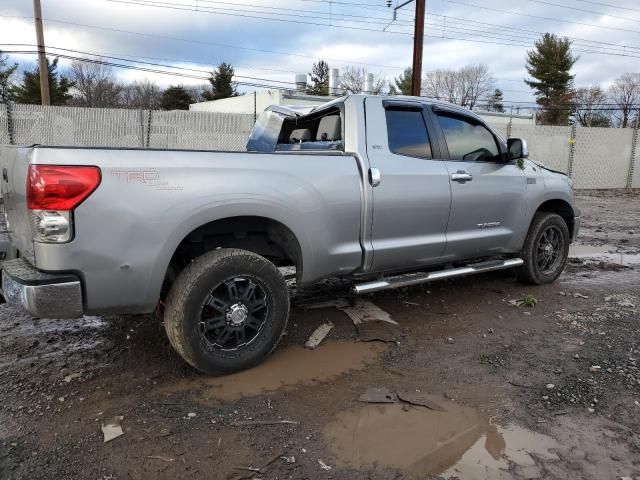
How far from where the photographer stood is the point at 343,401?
3.30 metres

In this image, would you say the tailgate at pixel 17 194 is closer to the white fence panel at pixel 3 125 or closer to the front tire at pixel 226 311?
the front tire at pixel 226 311

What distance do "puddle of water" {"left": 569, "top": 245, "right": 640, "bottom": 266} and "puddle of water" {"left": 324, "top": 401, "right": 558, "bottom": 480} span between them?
546 centimetres

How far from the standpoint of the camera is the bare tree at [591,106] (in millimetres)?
53375

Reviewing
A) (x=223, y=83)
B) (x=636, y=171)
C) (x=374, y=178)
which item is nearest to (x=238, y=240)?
(x=374, y=178)

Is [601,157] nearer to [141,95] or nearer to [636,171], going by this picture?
[636,171]

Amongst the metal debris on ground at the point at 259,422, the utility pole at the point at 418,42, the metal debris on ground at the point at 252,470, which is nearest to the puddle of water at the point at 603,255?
the metal debris on ground at the point at 259,422

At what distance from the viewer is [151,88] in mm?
63656

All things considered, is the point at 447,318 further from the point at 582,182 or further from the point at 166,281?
the point at 582,182

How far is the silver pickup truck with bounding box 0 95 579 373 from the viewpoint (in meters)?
2.94

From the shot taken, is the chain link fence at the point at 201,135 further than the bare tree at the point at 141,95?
No

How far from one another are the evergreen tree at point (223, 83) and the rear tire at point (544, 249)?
52883 millimetres

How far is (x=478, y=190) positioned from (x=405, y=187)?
100cm

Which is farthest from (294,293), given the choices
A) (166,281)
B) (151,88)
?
(151,88)

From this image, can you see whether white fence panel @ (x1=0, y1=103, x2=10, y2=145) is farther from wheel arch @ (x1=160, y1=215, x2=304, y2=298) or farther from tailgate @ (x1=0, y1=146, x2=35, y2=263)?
wheel arch @ (x1=160, y1=215, x2=304, y2=298)
